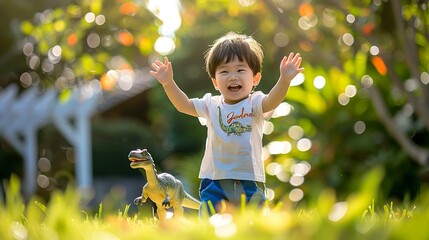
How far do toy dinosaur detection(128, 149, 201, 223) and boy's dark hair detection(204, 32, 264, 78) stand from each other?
16.6 inches

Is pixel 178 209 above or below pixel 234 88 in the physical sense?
below

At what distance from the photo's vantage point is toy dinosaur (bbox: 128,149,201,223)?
2.67 metres

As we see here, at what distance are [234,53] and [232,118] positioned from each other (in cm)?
24

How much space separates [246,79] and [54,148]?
58.3ft

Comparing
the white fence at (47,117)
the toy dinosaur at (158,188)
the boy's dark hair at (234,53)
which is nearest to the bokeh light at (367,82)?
the boy's dark hair at (234,53)

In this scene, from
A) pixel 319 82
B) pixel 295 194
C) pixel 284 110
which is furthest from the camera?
pixel 284 110

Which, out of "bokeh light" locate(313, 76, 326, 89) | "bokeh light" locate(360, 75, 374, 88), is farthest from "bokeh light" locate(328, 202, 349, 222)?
"bokeh light" locate(313, 76, 326, 89)

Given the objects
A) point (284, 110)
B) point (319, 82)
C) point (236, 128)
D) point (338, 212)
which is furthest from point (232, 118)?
point (284, 110)

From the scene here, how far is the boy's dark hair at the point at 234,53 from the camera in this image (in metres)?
2.81

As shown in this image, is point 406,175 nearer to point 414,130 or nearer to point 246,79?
point 414,130

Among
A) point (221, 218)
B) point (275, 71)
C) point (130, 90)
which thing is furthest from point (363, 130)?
point (130, 90)

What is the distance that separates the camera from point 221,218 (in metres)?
1.32

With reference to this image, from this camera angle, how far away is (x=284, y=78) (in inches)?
103

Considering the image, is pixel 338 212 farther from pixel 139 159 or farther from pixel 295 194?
pixel 295 194
